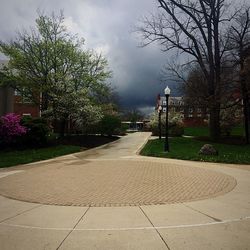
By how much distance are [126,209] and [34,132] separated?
16.3 metres

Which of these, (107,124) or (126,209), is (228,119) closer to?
(107,124)

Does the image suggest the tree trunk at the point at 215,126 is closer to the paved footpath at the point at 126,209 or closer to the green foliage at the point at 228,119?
the green foliage at the point at 228,119

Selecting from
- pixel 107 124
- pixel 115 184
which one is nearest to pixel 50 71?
pixel 107 124

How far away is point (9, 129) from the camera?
22.2m

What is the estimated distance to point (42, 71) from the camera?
30.7 meters

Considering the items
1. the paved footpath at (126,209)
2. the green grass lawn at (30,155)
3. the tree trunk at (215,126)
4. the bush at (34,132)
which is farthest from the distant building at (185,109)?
the paved footpath at (126,209)

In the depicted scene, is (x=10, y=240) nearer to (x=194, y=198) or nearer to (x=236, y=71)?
(x=194, y=198)

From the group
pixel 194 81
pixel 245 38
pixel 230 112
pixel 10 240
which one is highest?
pixel 245 38

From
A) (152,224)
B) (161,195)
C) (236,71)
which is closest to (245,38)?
(236,71)

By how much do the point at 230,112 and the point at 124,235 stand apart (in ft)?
98.7

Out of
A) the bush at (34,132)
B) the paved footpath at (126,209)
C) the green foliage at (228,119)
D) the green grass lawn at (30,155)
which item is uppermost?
the green foliage at (228,119)

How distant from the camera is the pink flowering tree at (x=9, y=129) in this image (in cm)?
2222

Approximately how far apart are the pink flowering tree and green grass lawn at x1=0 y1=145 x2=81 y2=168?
3.81ft

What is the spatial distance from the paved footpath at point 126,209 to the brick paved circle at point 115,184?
2cm
